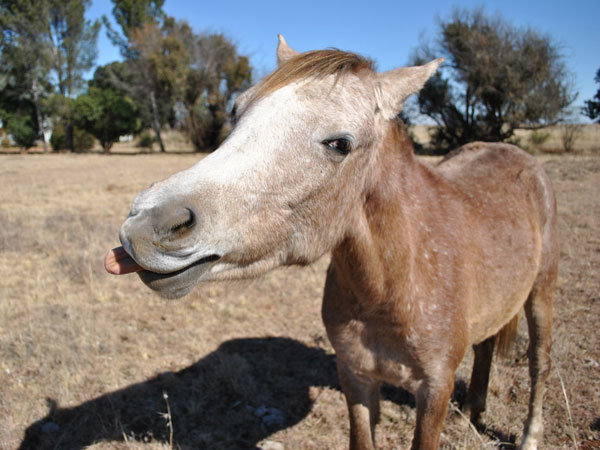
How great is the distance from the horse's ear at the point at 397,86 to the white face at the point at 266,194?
6 cm

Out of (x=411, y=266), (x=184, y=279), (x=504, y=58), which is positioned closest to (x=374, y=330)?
(x=411, y=266)

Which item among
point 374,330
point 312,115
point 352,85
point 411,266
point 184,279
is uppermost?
point 352,85

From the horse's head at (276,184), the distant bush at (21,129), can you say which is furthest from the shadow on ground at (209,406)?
the distant bush at (21,129)

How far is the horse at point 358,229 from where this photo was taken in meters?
1.53

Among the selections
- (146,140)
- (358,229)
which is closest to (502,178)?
(358,229)

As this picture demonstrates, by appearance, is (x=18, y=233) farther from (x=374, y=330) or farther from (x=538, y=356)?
(x=538, y=356)

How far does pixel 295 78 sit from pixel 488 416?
3386mm

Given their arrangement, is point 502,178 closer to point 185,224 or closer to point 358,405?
point 358,405

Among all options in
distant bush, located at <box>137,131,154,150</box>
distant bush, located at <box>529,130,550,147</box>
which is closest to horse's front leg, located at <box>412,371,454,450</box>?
distant bush, located at <box>529,130,550,147</box>

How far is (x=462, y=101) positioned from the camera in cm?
2541

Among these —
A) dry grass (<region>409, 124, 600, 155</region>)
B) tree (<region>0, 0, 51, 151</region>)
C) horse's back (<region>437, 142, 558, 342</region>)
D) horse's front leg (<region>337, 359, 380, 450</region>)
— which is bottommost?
horse's front leg (<region>337, 359, 380, 450</region>)

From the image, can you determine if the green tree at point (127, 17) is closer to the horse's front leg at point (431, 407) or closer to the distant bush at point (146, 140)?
the distant bush at point (146, 140)

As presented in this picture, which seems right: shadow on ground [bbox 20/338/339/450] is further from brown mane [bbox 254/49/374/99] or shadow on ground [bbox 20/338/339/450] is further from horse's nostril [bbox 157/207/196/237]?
brown mane [bbox 254/49/374/99]

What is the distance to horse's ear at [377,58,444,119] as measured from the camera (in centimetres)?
196
